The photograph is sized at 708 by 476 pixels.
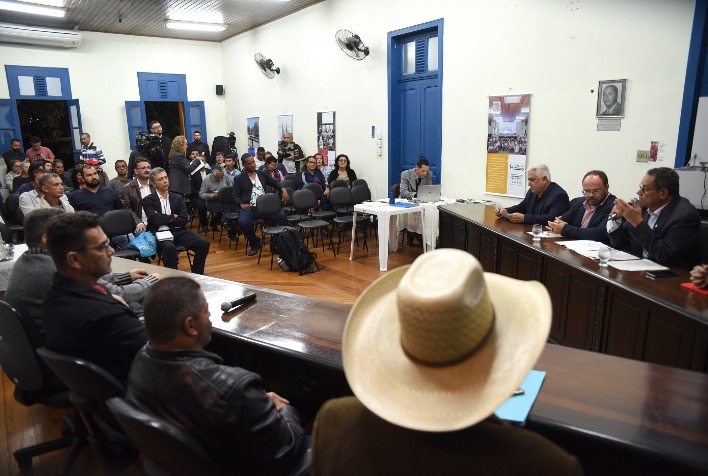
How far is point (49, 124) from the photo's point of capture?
10.5 meters

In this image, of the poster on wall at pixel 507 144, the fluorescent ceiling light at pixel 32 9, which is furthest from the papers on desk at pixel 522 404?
the fluorescent ceiling light at pixel 32 9

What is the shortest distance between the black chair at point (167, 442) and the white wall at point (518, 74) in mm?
4675

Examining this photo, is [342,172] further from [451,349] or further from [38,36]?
[451,349]

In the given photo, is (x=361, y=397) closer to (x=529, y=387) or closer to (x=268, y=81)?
(x=529, y=387)

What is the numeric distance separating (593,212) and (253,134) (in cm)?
860

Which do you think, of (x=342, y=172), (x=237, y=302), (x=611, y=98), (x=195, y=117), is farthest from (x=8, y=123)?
(x=611, y=98)

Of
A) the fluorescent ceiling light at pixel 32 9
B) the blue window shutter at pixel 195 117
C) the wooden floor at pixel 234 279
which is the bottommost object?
the wooden floor at pixel 234 279

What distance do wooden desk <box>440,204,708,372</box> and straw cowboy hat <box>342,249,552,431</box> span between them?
69.7 inches

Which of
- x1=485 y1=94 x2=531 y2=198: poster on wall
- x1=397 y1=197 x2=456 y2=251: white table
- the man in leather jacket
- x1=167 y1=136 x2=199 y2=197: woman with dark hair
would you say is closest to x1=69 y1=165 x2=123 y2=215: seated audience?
x1=167 y1=136 x2=199 y2=197: woman with dark hair

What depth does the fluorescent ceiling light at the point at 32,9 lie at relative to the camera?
754 cm

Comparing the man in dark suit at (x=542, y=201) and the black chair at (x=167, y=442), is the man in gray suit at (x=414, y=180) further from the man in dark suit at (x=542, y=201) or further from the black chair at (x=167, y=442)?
the black chair at (x=167, y=442)

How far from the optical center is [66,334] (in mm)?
1834

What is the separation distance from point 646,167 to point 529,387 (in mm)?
3989

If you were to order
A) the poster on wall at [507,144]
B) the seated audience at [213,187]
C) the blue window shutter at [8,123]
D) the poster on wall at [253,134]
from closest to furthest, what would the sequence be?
the poster on wall at [507,144], the seated audience at [213,187], the blue window shutter at [8,123], the poster on wall at [253,134]
